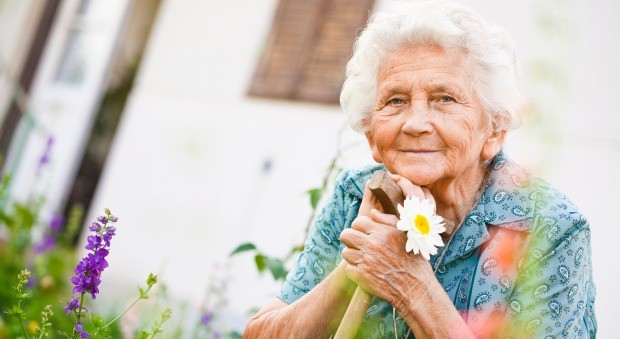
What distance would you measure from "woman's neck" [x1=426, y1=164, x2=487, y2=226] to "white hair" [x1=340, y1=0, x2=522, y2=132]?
17cm

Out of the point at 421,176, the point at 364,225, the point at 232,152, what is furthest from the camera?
the point at 232,152

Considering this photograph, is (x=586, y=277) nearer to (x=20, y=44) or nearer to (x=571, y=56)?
(x=571, y=56)

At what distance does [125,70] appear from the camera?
869 centimetres

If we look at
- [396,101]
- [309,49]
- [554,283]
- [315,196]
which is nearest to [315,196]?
[315,196]

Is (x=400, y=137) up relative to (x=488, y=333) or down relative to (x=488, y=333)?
up

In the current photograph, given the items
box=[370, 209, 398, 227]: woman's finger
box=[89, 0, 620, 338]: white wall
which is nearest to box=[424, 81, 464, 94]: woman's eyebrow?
box=[370, 209, 398, 227]: woman's finger

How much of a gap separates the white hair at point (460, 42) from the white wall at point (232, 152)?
290 cm

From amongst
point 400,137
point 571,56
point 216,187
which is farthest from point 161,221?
point 571,56

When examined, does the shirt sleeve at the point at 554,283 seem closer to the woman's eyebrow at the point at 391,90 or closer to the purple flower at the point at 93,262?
the woman's eyebrow at the point at 391,90

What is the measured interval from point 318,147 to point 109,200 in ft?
8.54

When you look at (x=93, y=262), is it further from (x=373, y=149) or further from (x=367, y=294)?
(x=373, y=149)

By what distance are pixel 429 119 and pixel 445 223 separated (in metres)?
0.28

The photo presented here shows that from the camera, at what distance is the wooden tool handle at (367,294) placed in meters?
1.61

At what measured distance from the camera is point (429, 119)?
1.82 metres
